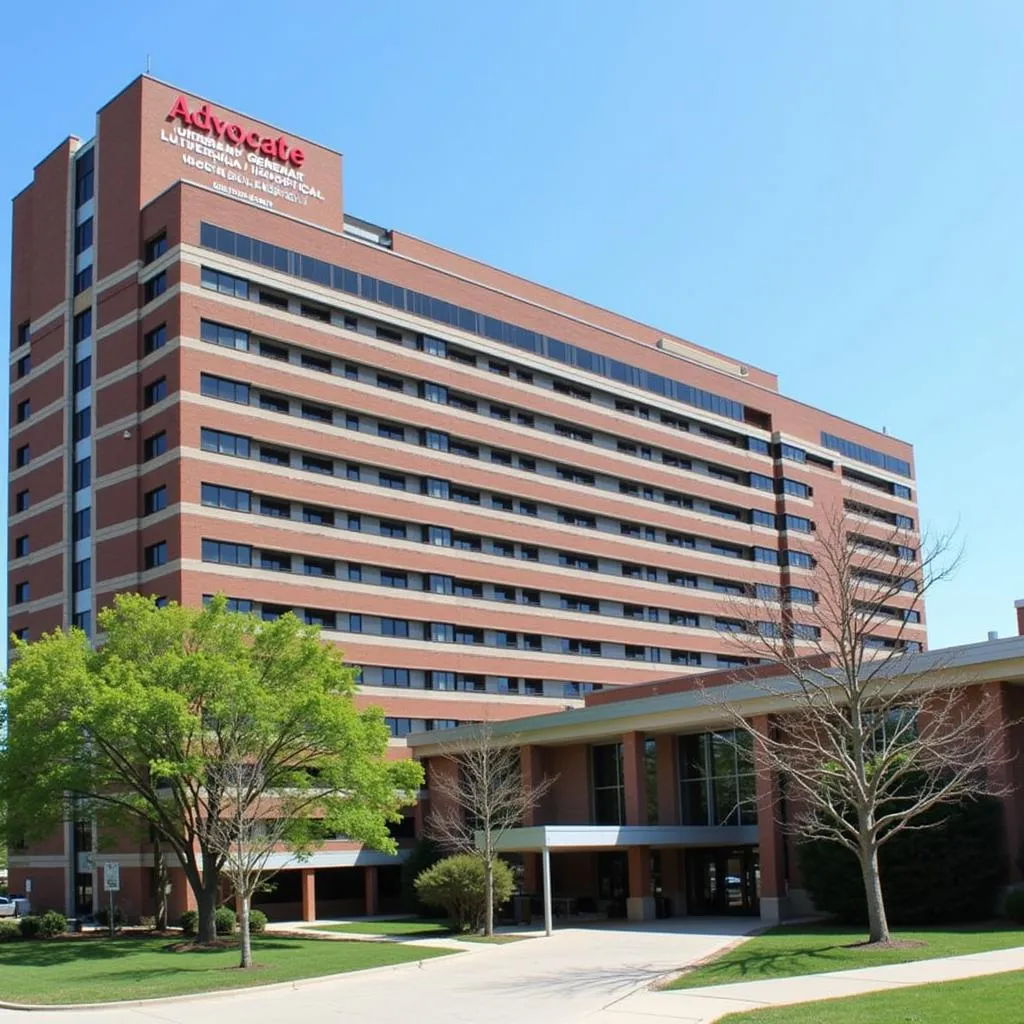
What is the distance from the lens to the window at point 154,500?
59.3 metres

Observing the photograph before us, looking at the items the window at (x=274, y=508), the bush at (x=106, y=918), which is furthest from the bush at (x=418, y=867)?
the window at (x=274, y=508)

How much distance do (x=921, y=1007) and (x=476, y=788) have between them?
33.1 metres

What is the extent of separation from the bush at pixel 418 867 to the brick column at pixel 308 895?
160 inches

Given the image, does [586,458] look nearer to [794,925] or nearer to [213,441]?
[213,441]

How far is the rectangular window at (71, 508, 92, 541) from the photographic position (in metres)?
64.6

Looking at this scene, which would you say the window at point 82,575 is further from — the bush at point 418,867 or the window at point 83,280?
the bush at point 418,867

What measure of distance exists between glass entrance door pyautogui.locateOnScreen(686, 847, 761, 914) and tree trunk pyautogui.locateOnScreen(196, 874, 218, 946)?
19.9m

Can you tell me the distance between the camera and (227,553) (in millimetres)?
59500

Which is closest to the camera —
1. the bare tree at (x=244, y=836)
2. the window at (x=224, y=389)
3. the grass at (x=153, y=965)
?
the grass at (x=153, y=965)

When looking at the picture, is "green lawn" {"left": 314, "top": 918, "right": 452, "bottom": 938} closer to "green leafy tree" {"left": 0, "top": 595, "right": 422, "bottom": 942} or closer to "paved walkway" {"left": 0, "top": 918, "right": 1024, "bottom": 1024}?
"green leafy tree" {"left": 0, "top": 595, "right": 422, "bottom": 942}

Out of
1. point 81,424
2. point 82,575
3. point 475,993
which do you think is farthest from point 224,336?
point 475,993

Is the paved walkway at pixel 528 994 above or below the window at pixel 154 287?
below

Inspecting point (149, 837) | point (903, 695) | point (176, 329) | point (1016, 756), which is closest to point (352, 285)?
point (176, 329)

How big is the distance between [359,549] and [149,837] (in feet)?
59.5
